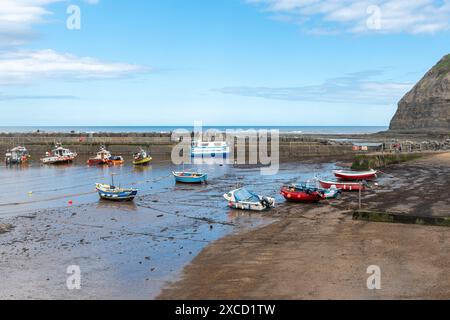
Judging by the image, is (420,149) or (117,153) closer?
(420,149)

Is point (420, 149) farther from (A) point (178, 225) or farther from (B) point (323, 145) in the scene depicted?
(A) point (178, 225)

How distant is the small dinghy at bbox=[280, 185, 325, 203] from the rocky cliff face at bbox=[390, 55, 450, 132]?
82340mm

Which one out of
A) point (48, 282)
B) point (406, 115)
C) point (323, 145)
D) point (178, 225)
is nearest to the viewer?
point (48, 282)

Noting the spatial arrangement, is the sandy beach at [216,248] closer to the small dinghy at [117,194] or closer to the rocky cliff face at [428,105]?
the small dinghy at [117,194]

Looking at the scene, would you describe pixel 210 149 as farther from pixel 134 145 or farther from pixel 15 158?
pixel 15 158

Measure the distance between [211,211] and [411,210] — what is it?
13.3m

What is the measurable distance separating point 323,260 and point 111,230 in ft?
45.3

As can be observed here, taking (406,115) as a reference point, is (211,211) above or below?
below

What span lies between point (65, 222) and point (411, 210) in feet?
72.2

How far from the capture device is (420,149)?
240 ft

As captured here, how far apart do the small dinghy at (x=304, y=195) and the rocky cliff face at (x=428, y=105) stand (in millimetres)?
82340

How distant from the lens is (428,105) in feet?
388
